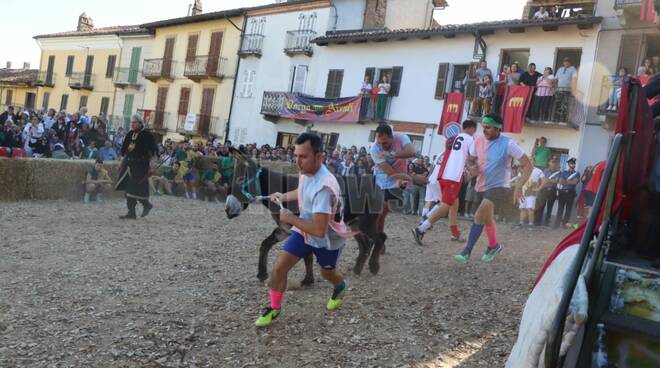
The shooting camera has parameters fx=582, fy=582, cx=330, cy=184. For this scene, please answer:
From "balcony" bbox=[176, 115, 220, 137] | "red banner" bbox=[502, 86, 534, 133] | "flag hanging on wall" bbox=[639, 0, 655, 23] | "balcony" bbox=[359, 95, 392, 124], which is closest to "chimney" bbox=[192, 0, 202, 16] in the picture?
"balcony" bbox=[176, 115, 220, 137]

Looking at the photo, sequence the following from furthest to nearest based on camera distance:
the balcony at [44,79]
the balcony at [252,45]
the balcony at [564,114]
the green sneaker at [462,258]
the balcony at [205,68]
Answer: the balcony at [44,79] → the balcony at [205,68] → the balcony at [252,45] → the balcony at [564,114] → the green sneaker at [462,258]

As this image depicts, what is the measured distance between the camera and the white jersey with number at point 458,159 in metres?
7.56

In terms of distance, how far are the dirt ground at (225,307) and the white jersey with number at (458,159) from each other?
42.9 inches

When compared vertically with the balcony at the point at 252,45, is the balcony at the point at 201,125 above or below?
below

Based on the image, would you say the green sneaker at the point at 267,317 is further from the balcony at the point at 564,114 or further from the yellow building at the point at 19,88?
the yellow building at the point at 19,88

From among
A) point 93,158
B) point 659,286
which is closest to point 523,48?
point 93,158

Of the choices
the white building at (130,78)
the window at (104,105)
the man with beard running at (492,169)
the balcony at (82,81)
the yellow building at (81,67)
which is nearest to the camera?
the man with beard running at (492,169)

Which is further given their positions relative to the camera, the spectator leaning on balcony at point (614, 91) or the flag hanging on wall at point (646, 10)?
the spectator leaning on balcony at point (614, 91)

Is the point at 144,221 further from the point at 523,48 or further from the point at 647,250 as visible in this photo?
the point at 523,48

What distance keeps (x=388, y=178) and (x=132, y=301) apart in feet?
10.1

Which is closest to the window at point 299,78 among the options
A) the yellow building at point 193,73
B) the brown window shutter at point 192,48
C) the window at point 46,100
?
the yellow building at point 193,73

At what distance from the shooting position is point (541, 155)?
1619 cm

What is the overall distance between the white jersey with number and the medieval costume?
5659mm

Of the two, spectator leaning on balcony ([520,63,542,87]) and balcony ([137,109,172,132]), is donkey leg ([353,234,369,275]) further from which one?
balcony ([137,109,172,132])
